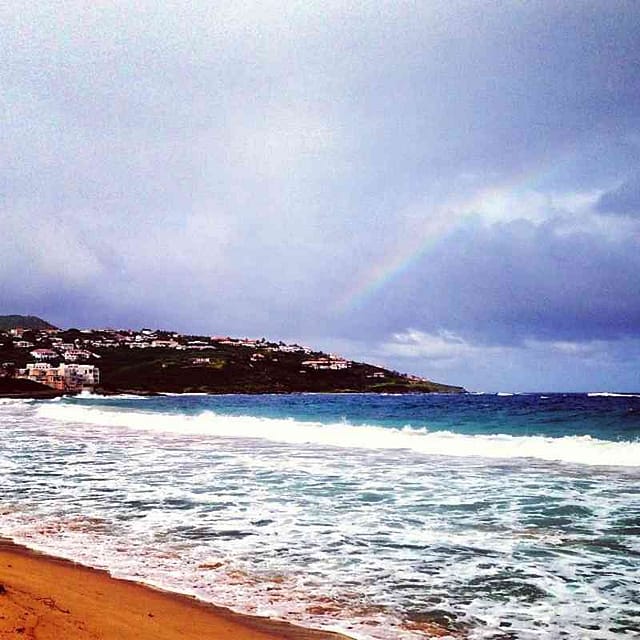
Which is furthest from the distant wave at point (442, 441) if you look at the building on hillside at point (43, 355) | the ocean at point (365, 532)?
the building on hillside at point (43, 355)

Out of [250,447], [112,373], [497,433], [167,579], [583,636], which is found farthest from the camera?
[112,373]

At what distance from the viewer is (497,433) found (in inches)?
1319

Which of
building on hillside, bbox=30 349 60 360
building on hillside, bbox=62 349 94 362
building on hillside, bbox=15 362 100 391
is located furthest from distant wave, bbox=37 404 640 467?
building on hillside, bbox=30 349 60 360

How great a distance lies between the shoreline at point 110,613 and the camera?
195 inches

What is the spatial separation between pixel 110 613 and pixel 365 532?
16.4 ft

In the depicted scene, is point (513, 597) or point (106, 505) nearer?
point (513, 597)

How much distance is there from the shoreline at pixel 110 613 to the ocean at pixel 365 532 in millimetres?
318

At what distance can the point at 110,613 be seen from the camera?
559cm

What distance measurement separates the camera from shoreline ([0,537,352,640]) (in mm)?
4965

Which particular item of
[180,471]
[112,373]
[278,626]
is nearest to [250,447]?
[180,471]

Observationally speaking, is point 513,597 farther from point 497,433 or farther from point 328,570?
point 497,433

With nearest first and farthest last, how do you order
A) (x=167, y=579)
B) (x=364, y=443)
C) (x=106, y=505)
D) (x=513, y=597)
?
1. (x=513, y=597)
2. (x=167, y=579)
3. (x=106, y=505)
4. (x=364, y=443)

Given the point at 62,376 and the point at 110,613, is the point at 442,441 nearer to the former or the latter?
the point at 110,613

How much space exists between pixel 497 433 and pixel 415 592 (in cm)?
2825
